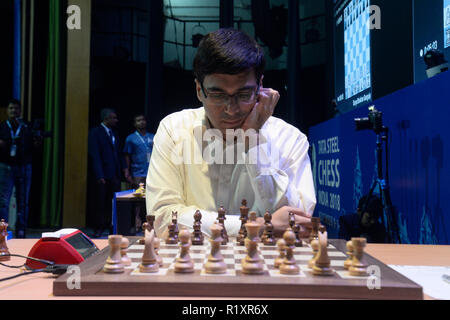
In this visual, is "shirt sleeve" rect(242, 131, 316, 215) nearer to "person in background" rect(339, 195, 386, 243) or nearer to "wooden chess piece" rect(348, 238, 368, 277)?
"wooden chess piece" rect(348, 238, 368, 277)

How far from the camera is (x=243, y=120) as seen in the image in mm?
1676

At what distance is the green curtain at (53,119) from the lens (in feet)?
21.4

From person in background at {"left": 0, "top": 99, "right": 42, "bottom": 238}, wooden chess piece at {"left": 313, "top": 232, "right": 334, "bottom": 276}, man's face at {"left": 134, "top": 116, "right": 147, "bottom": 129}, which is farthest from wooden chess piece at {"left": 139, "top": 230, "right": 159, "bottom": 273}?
man's face at {"left": 134, "top": 116, "right": 147, "bottom": 129}

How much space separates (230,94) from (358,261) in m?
0.77

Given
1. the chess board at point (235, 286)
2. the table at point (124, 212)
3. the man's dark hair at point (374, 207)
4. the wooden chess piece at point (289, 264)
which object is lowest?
the table at point (124, 212)

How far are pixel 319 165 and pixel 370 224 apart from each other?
273 cm

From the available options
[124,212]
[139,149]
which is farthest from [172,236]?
[139,149]

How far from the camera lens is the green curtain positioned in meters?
6.53

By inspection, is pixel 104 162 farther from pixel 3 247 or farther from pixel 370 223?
pixel 3 247

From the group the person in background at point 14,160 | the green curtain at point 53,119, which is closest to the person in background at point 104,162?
the person in background at point 14,160

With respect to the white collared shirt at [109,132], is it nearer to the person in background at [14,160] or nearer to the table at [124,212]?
the person in background at [14,160]

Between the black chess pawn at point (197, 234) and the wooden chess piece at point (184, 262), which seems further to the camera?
the black chess pawn at point (197, 234)

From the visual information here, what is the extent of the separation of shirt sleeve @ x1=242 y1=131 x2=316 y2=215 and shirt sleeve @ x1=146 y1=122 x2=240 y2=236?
187 mm
